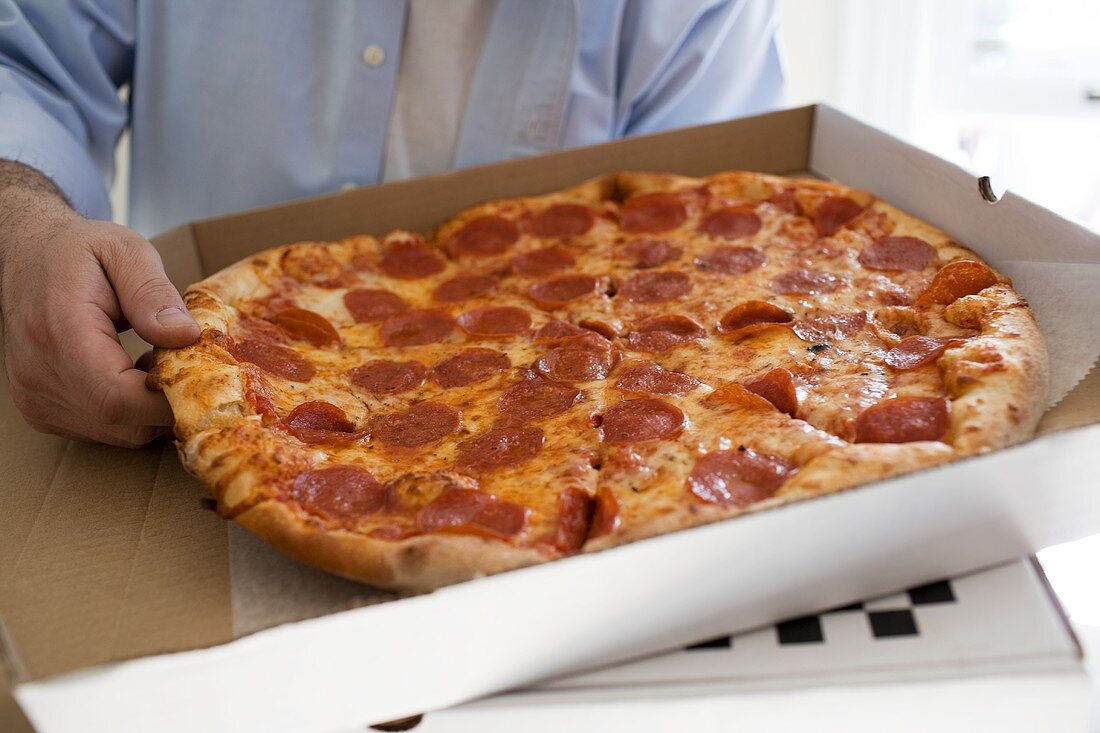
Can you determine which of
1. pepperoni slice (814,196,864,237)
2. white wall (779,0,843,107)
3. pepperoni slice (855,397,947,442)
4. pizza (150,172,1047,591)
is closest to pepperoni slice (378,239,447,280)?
pizza (150,172,1047,591)

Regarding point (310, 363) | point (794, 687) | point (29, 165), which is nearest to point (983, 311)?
point (794, 687)

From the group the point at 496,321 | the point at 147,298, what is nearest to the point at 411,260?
the point at 496,321

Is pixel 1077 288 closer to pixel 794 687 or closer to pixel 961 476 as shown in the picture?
pixel 961 476

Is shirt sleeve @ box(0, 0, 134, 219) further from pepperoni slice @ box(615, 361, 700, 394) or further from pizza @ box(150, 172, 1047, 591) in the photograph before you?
pepperoni slice @ box(615, 361, 700, 394)

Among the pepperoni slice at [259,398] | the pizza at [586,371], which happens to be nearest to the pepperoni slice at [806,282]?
the pizza at [586,371]

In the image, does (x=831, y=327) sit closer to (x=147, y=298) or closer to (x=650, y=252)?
(x=650, y=252)

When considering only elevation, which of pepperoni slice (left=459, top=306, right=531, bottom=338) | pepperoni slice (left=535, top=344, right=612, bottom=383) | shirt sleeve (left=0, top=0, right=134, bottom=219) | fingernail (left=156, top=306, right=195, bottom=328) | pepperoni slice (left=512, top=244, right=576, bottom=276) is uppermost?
shirt sleeve (left=0, top=0, right=134, bottom=219)

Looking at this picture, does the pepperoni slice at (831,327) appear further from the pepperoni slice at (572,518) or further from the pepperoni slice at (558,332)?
the pepperoni slice at (572,518)
